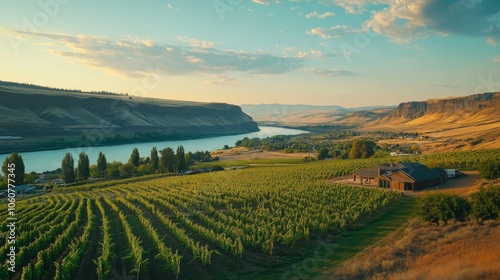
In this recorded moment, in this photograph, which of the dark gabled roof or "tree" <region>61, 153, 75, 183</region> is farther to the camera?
"tree" <region>61, 153, 75, 183</region>

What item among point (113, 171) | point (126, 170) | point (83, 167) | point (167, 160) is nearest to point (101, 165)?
point (113, 171)

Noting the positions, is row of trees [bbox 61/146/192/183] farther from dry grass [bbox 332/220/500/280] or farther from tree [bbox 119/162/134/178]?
dry grass [bbox 332/220/500/280]

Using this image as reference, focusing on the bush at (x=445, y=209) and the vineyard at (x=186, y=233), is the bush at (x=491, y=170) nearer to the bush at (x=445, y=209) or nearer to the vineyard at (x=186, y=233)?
the vineyard at (x=186, y=233)

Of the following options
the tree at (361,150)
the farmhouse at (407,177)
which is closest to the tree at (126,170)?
the farmhouse at (407,177)

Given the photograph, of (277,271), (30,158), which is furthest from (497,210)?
(30,158)

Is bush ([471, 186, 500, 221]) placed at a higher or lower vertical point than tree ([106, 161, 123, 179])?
higher

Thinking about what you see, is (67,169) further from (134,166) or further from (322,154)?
(322,154)

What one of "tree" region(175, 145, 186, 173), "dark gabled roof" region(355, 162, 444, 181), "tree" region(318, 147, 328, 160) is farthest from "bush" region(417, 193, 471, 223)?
"tree" region(318, 147, 328, 160)
